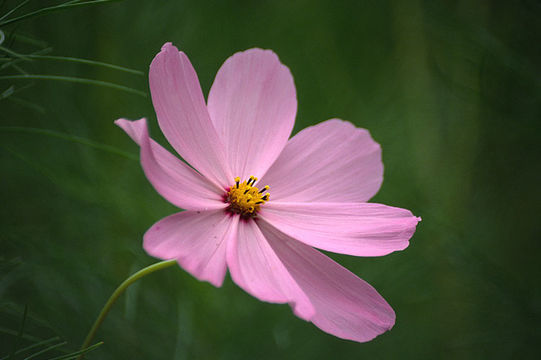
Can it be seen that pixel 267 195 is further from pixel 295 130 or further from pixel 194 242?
pixel 295 130

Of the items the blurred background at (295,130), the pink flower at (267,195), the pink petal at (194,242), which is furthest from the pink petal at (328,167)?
the blurred background at (295,130)

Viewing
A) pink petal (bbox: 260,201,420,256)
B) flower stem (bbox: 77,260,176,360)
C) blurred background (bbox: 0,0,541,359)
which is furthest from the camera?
blurred background (bbox: 0,0,541,359)

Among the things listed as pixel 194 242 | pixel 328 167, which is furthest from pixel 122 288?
pixel 328 167

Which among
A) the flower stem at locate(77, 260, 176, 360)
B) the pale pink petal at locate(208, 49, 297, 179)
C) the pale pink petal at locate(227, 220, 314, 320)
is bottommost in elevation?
the flower stem at locate(77, 260, 176, 360)

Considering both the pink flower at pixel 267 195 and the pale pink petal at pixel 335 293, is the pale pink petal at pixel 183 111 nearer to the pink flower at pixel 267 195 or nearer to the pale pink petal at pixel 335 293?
the pink flower at pixel 267 195

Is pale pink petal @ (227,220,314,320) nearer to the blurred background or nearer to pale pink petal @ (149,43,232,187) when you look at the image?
pale pink petal @ (149,43,232,187)

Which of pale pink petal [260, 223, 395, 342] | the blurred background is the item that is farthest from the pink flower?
the blurred background

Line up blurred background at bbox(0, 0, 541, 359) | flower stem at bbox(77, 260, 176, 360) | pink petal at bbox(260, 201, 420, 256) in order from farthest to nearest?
blurred background at bbox(0, 0, 541, 359) → pink petal at bbox(260, 201, 420, 256) → flower stem at bbox(77, 260, 176, 360)

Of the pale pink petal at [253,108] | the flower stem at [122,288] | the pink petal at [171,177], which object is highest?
the pale pink petal at [253,108]
